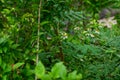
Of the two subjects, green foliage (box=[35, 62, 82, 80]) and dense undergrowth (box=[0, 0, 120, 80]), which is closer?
green foliage (box=[35, 62, 82, 80])

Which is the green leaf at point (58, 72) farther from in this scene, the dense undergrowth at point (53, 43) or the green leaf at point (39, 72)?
the dense undergrowth at point (53, 43)

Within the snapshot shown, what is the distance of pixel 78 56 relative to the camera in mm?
2209

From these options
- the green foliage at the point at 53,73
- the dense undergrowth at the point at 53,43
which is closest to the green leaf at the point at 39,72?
the green foliage at the point at 53,73

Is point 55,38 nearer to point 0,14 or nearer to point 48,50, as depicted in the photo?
point 48,50

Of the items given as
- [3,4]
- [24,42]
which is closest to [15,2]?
[3,4]

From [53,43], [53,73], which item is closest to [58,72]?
[53,73]

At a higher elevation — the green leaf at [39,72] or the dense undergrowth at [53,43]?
the green leaf at [39,72]

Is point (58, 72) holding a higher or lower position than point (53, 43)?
higher

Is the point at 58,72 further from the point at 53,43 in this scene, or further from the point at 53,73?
the point at 53,43

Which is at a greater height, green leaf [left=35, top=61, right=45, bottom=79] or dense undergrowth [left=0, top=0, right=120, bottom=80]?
green leaf [left=35, top=61, right=45, bottom=79]

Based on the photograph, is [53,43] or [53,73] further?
[53,43]

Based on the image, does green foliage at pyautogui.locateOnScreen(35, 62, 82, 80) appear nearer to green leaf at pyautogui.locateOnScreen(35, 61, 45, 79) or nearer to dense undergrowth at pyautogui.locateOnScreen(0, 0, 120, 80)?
green leaf at pyautogui.locateOnScreen(35, 61, 45, 79)

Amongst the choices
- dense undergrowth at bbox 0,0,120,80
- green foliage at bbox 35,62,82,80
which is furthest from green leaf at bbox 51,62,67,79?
dense undergrowth at bbox 0,0,120,80

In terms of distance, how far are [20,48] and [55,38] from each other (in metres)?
0.26
